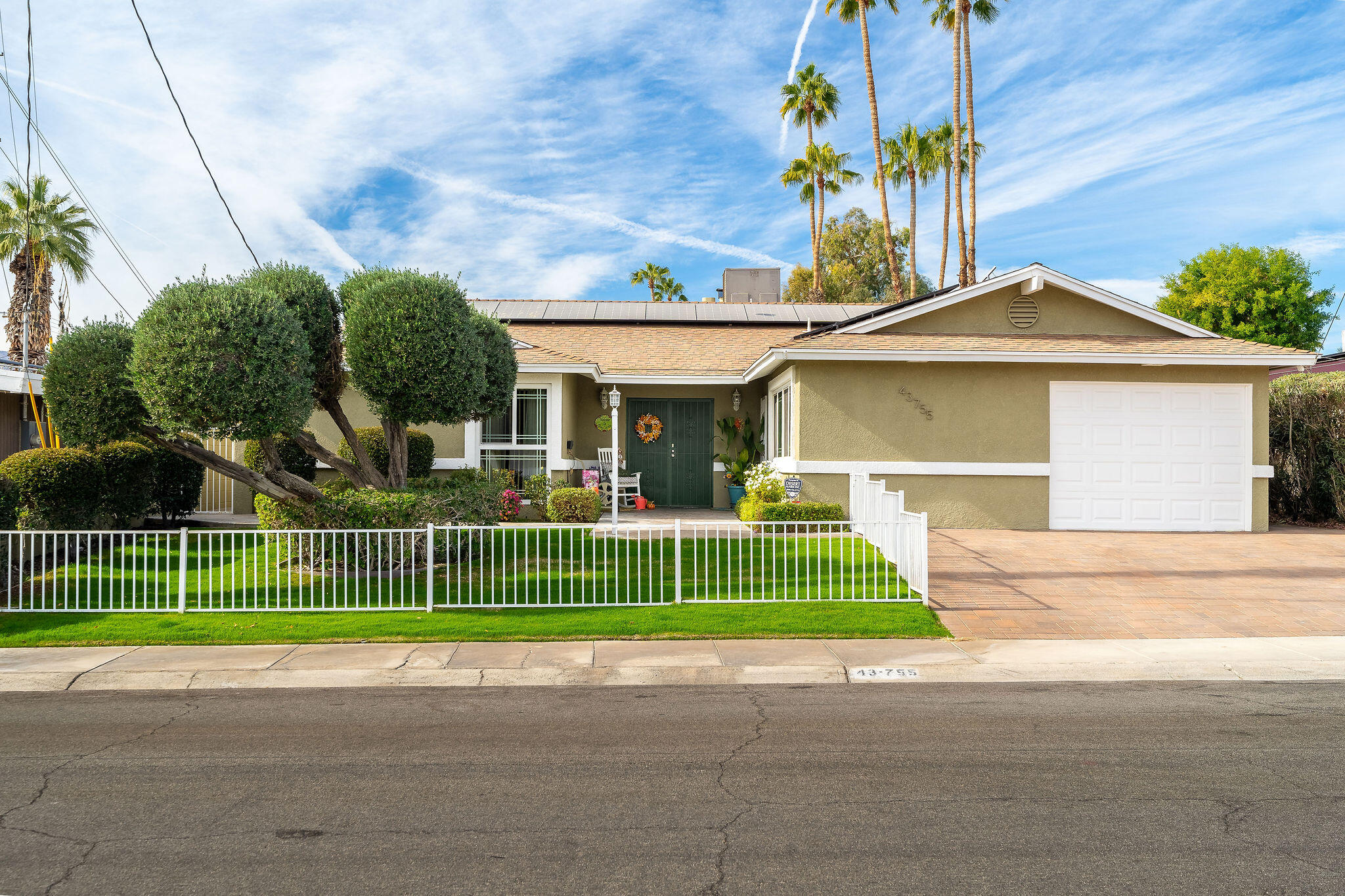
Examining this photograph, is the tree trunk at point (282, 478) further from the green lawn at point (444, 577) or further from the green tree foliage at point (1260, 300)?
the green tree foliage at point (1260, 300)

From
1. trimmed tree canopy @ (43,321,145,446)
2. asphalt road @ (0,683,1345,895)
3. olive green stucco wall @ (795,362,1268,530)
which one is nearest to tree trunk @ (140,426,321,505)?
trimmed tree canopy @ (43,321,145,446)

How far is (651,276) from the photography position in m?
55.2

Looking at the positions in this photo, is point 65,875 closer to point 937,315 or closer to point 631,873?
point 631,873

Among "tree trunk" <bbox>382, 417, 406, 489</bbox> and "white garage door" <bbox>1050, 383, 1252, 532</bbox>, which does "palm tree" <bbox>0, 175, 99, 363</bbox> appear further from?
"white garage door" <bbox>1050, 383, 1252, 532</bbox>

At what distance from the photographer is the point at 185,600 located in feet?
29.9

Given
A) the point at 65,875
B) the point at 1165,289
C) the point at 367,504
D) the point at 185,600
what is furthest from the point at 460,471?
the point at 1165,289

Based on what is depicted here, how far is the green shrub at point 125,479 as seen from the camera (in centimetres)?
1248

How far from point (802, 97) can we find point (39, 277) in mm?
29753

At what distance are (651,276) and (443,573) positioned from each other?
46.6 metres

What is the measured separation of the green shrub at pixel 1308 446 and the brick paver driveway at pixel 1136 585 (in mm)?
2384

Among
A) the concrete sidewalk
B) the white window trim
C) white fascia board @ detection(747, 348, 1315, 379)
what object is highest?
white fascia board @ detection(747, 348, 1315, 379)

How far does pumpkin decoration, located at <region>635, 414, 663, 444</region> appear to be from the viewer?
18938mm

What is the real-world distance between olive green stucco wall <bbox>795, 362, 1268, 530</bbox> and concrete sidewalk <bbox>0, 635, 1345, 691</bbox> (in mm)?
6920

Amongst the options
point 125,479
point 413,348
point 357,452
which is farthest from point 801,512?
point 125,479
